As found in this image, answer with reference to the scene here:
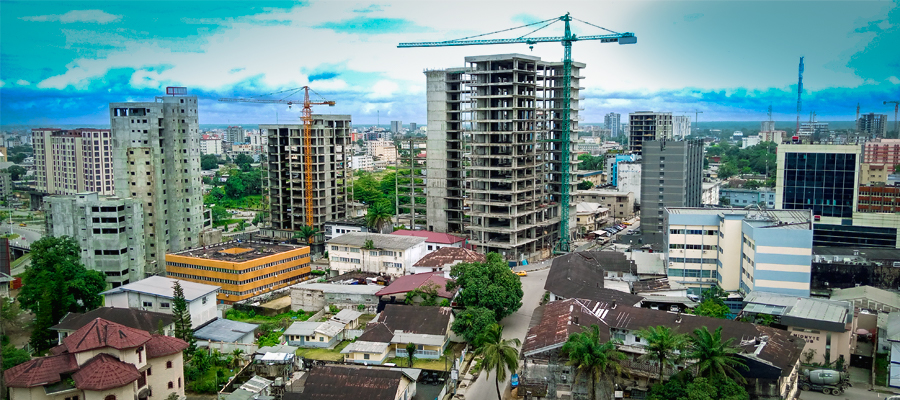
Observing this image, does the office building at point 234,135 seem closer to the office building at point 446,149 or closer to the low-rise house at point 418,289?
the office building at point 446,149

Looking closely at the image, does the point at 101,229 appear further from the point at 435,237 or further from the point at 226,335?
the point at 435,237

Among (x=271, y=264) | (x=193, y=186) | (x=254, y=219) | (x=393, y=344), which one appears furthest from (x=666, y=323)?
(x=254, y=219)

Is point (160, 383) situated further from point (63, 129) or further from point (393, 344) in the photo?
point (63, 129)

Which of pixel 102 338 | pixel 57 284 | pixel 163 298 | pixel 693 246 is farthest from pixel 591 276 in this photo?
pixel 57 284

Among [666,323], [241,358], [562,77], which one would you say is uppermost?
[562,77]

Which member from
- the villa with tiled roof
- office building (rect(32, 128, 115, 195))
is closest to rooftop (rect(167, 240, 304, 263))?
the villa with tiled roof

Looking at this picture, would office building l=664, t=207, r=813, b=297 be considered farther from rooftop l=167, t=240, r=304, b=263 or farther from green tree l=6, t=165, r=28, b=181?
green tree l=6, t=165, r=28, b=181
